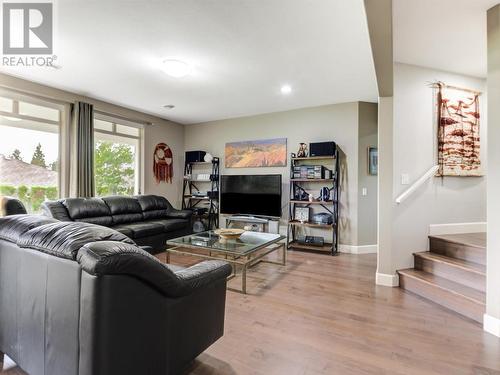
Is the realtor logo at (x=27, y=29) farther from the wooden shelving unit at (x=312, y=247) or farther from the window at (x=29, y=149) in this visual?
the wooden shelving unit at (x=312, y=247)

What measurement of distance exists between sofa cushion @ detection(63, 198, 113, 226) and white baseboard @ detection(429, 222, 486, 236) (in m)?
4.53

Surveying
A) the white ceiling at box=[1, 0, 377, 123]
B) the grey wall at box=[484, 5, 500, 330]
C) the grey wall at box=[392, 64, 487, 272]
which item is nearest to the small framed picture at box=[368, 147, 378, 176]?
the white ceiling at box=[1, 0, 377, 123]

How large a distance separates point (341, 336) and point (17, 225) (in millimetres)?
2284

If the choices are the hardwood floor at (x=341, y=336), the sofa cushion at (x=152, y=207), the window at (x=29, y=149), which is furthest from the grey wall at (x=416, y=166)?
the window at (x=29, y=149)

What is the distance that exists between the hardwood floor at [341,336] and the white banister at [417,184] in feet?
3.31

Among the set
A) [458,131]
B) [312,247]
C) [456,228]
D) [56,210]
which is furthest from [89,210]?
[458,131]

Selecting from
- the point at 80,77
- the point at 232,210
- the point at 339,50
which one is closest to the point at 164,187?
the point at 232,210

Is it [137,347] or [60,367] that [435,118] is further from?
[60,367]

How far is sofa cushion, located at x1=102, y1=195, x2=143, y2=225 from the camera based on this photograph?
443 centimetres

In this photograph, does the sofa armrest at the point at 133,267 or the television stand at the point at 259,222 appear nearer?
the sofa armrest at the point at 133,267

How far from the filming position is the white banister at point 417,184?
9.93 feet

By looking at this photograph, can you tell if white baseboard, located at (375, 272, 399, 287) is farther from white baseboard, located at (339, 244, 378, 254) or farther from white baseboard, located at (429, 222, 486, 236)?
white baseboard, located at (339, 244, 378, 254)

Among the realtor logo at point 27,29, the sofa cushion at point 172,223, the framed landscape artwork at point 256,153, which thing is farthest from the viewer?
the framed landscape artwork at point 256,153
